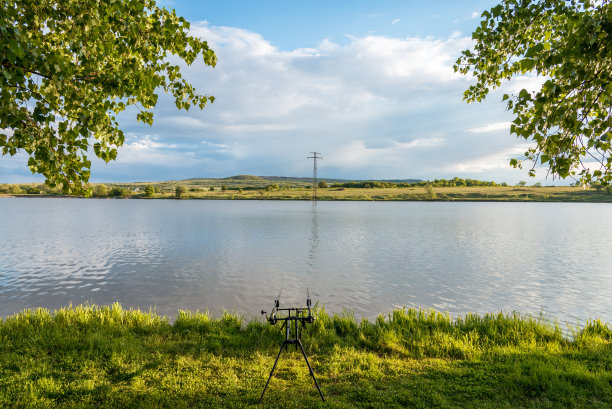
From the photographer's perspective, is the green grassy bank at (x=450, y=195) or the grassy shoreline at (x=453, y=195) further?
the green grassy bank at (x=450, y=195)

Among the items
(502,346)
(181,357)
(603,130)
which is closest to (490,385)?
(502,346)

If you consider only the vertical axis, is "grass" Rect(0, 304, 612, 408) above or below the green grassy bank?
below

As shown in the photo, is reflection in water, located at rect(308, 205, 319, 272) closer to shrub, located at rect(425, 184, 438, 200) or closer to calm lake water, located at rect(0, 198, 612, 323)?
calm lake water, located at rect(0, 198, 612, 323)

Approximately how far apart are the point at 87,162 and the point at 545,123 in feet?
29.5

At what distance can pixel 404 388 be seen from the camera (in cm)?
753

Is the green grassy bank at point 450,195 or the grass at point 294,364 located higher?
the green grassy bank at point 450,195

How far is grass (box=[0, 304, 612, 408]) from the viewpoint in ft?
23.2

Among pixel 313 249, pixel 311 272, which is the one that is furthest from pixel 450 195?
pixel 311 272

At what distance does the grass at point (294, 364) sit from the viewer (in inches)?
278

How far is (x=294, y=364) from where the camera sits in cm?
910

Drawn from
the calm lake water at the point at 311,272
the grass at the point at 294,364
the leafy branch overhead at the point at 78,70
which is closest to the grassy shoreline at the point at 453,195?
the calm lake water at the point at 311,272

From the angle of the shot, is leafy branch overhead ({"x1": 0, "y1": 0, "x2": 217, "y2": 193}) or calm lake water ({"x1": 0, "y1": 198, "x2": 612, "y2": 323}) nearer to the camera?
leafy branch overhead ({"x1": 0, "y1": 0, "x2": 217, "y2": 193})

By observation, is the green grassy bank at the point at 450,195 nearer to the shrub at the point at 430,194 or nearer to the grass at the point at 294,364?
the shrub at the point at 430,194

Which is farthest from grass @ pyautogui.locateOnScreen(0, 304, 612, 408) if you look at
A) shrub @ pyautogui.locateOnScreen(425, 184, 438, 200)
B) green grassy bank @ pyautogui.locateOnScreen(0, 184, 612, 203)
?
shrub @ pyautogui.locateOnScreen(425, 184, 438, 200)
